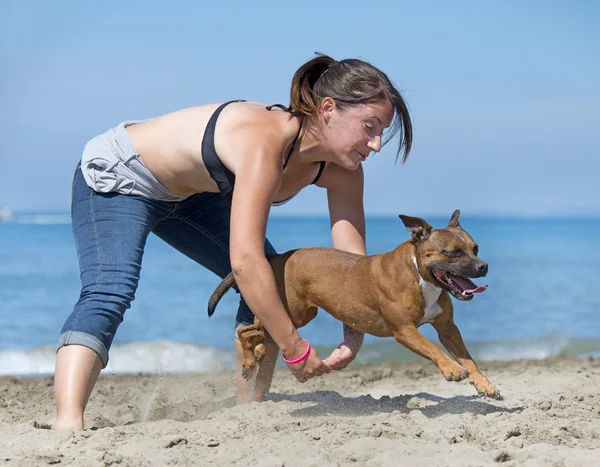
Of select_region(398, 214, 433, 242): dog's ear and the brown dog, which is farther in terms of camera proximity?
select_region(398, 214, 433, 242): dog's ear

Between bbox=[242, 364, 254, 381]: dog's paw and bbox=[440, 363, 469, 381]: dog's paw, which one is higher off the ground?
bbox=[440, 363, 469, 381]: dog's paw

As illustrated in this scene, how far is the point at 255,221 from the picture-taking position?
399 centimetres

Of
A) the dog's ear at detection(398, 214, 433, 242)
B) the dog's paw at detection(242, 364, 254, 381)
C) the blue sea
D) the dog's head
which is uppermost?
the dog's ear at detection(398, 214, 433, 242)

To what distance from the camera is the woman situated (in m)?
4.03

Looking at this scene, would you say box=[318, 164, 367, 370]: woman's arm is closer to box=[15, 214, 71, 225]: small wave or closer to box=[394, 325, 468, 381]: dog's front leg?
box=[394, 325, 468, 381]: dog's front leg

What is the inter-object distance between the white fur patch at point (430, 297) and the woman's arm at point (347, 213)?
53 cm

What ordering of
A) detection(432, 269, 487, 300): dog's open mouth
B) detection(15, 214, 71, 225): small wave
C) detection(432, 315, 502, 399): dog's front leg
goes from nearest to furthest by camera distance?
1. detection(432, 269, 487, 300): dog's open mouth
2. detection(432, 315, 502, 399): dog's front leg
3. detection(15, 214, 71, 225): small wave

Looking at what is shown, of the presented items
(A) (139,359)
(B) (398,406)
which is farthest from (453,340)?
(A) (139,359)

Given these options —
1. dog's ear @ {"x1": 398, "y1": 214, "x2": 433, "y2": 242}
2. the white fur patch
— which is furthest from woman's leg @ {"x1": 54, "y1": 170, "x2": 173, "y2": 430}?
the white fur patch

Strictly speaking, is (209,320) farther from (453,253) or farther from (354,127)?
(354,127)

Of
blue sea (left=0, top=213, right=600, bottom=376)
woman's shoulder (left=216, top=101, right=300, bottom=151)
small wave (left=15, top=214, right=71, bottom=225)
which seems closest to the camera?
woman's shoulder (left=216, top=101, right=300, bottom=151)

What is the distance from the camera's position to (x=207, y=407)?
5418 millimetres

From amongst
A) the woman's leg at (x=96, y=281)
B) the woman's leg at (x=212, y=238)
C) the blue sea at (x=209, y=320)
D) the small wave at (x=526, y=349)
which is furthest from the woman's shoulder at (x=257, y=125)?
the small wave at (x=526, y=349)

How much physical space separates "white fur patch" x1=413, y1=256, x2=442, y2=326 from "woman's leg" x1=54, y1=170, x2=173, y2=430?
5.02 feet
